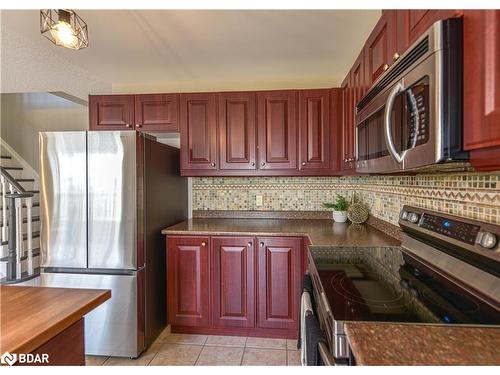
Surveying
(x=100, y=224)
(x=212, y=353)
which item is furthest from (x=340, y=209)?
(x=100, y=224)

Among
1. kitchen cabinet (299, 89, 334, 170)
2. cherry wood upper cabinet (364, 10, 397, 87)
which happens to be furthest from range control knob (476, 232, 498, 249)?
kitchen cabinet (299, 89, 334, 170)

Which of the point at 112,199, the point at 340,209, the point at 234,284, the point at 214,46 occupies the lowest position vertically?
the point at 234,284

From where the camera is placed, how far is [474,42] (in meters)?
0.70

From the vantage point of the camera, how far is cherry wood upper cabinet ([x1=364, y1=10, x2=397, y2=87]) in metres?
1.21

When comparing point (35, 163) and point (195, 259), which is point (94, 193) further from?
point (35, 163)

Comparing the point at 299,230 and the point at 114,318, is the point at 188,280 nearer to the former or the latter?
the point at 114,318

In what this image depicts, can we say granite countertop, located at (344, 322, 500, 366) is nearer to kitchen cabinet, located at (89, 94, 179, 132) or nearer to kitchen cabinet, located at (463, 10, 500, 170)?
kitchen cabinet, located at (463, 10, 500, 170)

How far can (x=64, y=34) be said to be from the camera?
1.36 meters

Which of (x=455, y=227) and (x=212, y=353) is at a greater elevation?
(x=455, y=227)

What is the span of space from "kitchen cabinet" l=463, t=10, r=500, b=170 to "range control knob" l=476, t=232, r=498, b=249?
0.34 meters

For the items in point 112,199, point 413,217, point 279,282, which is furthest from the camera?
point 279,282

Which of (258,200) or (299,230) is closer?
(299,230)

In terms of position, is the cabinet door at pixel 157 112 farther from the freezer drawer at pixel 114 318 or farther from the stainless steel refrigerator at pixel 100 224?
the freezer drawer at pixel 114 318

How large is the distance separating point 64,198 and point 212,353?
1537 millimetres
